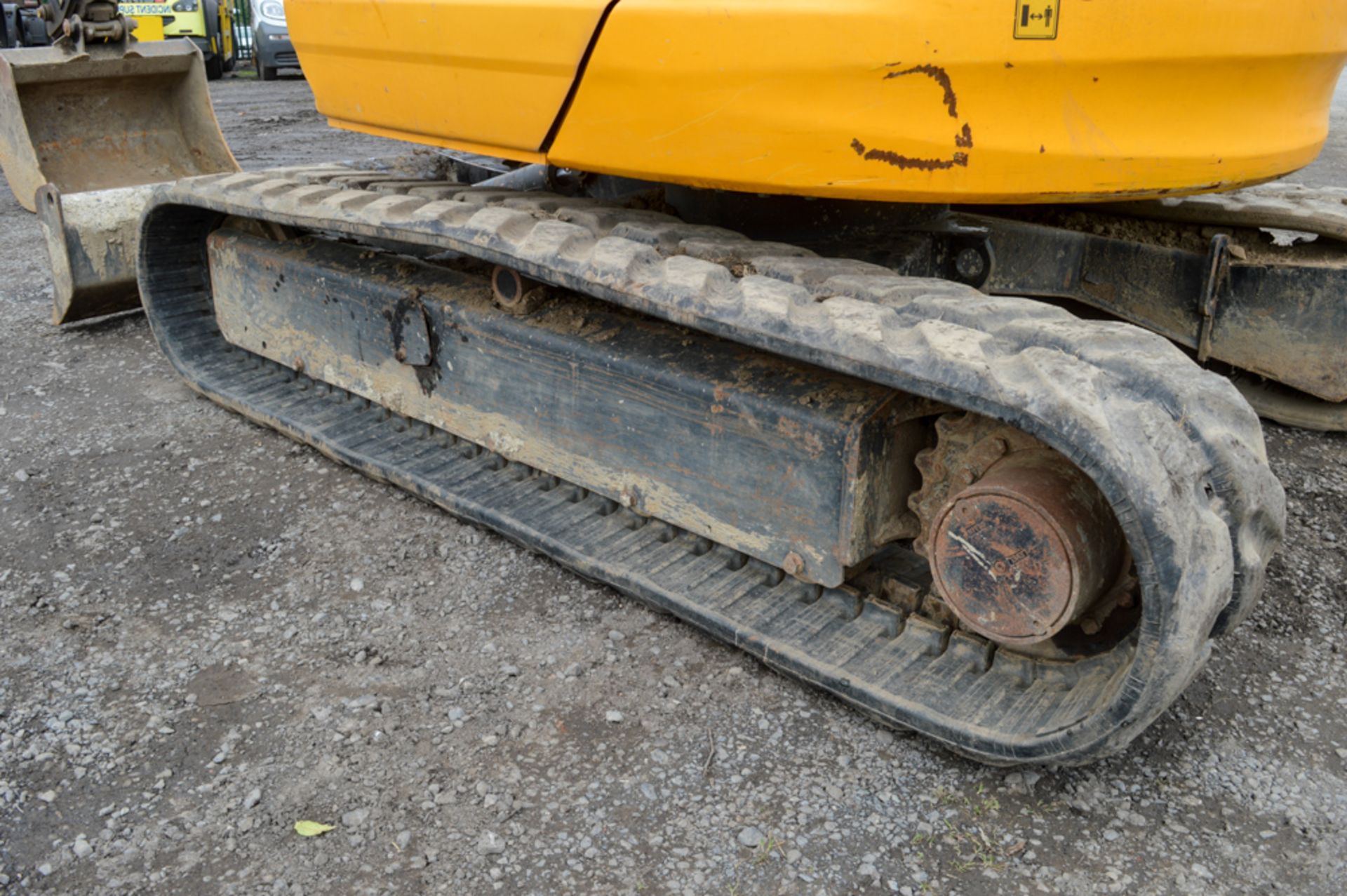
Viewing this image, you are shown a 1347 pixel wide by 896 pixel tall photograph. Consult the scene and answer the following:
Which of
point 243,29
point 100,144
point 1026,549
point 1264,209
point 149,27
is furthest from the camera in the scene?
point 243,29

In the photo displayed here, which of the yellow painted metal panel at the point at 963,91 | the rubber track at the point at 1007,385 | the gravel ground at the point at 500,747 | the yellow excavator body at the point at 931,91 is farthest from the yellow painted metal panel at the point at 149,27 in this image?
the yellow painted metal panel at the point at 963,91

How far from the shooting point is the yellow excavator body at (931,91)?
201 centimetres

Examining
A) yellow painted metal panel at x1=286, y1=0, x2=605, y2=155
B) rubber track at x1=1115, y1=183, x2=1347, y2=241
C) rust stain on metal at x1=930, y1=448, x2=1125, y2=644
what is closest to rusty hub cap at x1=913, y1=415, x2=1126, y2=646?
rust stain on metal at x1=930, y1=448, x2=1125, y2=644

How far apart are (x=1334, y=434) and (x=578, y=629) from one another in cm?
251

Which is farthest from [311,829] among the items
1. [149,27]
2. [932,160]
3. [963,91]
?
[149,27]

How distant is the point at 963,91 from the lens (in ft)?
6.70

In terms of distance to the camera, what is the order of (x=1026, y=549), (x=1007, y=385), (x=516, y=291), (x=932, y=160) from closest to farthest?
(x=1007, y=385)
(x=1026, y=549)
(x=932, y=160)
(x=516, y=291)

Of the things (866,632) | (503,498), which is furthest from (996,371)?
(503,498)

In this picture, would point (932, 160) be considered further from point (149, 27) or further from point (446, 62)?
point (149, 27)

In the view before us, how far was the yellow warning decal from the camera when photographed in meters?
1.97

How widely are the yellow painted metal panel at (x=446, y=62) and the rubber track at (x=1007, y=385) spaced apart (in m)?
0.21

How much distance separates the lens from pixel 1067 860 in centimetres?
193

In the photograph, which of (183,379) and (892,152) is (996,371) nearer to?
(892,152)

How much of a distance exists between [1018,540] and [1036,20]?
90cm
